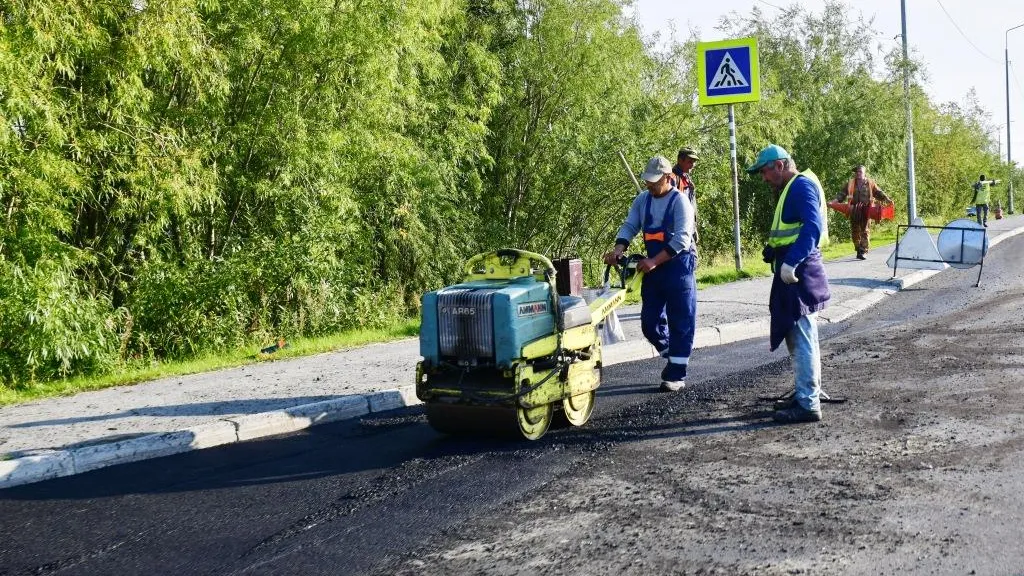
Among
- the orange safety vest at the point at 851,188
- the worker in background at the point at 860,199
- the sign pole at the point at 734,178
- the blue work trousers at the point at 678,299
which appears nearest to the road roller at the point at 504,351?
the blue work trousers at the point at 678,299

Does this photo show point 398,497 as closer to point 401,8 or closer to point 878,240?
point 401,8

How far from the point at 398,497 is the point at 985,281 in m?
12.4

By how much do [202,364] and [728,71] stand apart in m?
9.03

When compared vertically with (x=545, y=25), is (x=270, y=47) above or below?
below

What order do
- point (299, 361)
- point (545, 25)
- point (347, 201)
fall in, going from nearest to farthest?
point (299, 361) → point (347, 201) → point (545, 25)

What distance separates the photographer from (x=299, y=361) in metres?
9.07

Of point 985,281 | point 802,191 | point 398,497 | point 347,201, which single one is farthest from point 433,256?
point 398,497

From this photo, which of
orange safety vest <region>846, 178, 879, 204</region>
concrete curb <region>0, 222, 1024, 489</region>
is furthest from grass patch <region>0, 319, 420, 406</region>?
orange safety vest <region>846, 178, 879, 204</region>

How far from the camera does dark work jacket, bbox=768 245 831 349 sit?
19.7 ft

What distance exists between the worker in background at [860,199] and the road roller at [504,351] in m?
12.3

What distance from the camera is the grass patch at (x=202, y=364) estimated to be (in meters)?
7.94

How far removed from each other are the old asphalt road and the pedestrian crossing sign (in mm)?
7715

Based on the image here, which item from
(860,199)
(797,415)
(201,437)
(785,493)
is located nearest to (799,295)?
(797,415)

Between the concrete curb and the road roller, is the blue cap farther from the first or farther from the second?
the concrete curb
